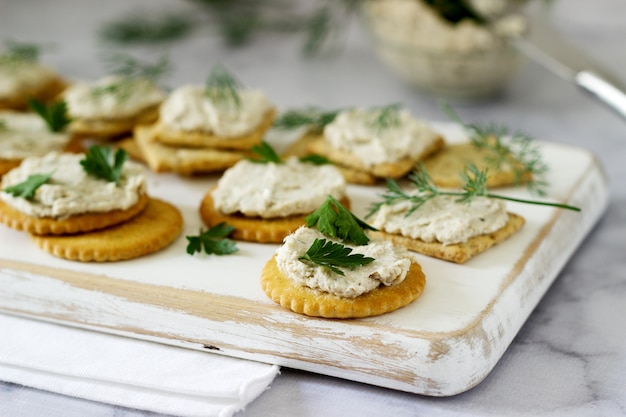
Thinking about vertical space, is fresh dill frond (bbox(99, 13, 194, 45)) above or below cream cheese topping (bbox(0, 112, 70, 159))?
below

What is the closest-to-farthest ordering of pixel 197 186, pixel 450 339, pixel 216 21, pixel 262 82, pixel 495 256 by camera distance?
pixel 450 339, pixel 495 256, pixel 197 186, pixel 262 82, pixel 216 21

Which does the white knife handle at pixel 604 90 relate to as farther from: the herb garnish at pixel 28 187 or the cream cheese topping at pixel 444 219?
the herb garnish at pixel 28 187

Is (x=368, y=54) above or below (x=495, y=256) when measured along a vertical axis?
below

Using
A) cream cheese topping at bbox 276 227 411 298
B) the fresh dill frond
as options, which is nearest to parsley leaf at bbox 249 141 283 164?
cream cheese topping at bbox 276 227 411 298

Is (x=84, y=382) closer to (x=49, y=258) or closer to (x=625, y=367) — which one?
(x=49, y=258)

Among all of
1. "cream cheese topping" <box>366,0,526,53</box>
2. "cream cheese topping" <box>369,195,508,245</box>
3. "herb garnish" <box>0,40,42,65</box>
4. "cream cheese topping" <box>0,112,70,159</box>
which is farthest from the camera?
"cream cheese topping" <box>366,0,526,53</box>

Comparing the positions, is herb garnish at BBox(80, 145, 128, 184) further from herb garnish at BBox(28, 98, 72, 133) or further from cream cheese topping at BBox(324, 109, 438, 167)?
cream cheese topping at BBox(324, 109, 438, 167)

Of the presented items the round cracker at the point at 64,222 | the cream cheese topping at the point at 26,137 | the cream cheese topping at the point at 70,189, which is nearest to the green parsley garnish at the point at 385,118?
the cream cheese topping at the point at 70,189

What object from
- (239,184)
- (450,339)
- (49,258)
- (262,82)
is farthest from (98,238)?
(262,82)
